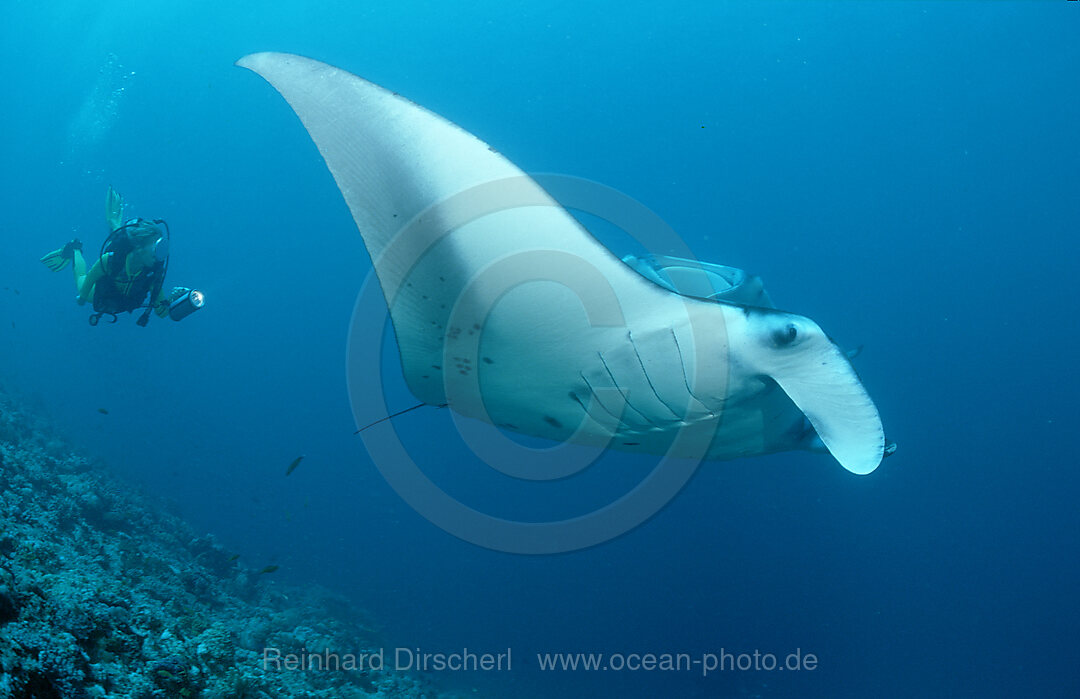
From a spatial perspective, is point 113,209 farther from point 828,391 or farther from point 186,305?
point 828,391

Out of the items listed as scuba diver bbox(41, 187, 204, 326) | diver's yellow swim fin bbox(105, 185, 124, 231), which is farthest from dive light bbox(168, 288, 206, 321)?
diver's yellow swim fin bbox(105, 185, 124, 231)

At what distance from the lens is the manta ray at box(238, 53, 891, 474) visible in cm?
162

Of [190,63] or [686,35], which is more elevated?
[190,63]

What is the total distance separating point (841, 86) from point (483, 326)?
36.0 m

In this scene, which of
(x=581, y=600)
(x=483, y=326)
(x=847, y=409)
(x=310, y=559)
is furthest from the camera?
(x=310, y=559)

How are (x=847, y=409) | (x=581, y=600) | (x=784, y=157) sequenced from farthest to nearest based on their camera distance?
(x=784, y=157), (x=581, y=600), (x=847, y=409)

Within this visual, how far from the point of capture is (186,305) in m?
5.76

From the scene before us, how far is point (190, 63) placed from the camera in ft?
142

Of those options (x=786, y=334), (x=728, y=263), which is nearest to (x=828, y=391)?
(x=786, y=334)

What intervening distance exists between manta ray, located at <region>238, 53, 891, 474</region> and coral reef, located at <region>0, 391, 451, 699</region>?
155 cm

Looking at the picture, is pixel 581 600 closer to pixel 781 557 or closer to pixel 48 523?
pixel 781 557

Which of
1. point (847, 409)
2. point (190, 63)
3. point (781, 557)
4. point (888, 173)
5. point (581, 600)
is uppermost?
point (190, 63)

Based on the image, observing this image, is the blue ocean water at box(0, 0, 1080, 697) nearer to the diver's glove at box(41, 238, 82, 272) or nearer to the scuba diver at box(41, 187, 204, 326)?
the scuba diver at box(41, 187, 204, 326)

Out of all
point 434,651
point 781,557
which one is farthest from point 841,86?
point 434,651
